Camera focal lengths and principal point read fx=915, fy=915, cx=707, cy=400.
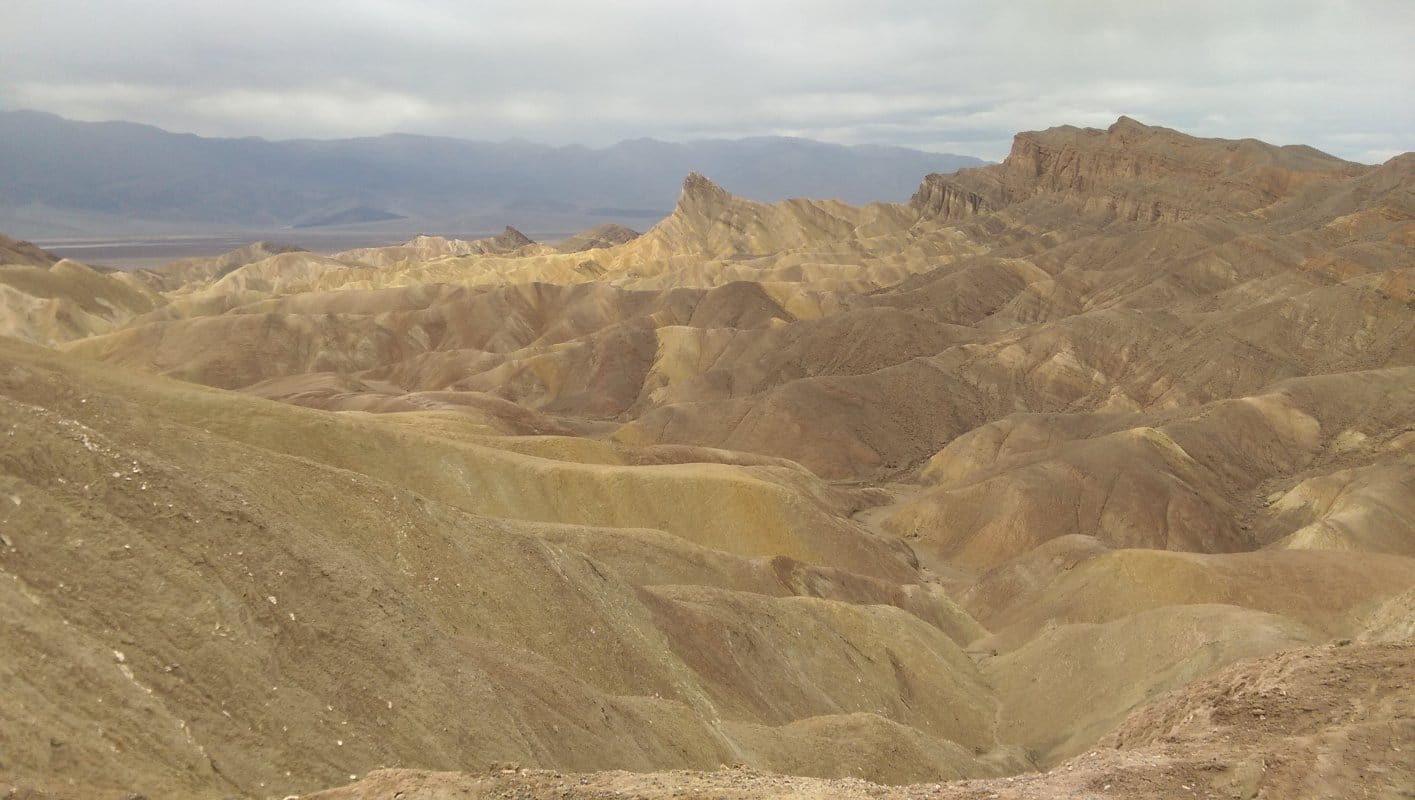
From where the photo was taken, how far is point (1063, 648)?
37500 millimetres

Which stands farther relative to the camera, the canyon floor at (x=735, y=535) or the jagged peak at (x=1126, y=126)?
the jagged peak at (x=1126, y=126)

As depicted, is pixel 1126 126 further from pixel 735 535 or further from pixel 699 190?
pixel 735 535

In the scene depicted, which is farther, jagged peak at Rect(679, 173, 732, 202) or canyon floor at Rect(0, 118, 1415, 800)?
jagged peak at Rect(679, 173, 732, 202)

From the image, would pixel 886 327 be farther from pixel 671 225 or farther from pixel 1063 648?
pixel 671 225

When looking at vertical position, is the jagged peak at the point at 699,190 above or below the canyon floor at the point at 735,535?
above

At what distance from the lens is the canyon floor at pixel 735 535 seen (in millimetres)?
13406

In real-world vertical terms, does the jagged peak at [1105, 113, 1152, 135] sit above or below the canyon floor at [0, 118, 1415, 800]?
above

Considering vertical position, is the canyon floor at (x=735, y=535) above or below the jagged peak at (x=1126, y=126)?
below

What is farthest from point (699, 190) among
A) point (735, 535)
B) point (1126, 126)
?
point (735, 535)

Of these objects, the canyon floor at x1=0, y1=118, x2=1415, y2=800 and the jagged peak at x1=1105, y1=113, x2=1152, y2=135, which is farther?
the jagged peak at x1=1105, y1=113, x2=1152, y2=135

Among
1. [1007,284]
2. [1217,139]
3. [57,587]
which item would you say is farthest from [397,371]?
[1217,139]

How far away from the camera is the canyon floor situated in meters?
13.4

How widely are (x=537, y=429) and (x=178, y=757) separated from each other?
2174 inches

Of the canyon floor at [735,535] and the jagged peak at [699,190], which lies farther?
the jagged peak at [699,190]
